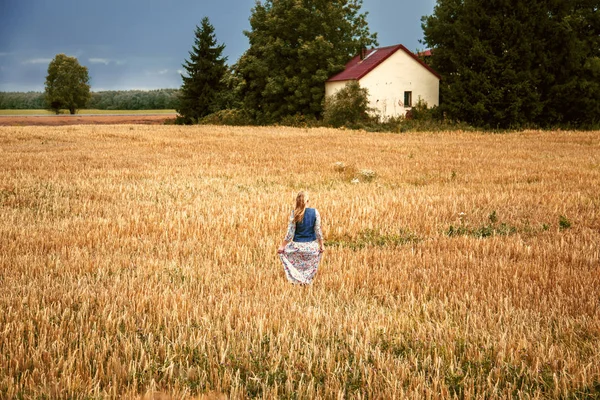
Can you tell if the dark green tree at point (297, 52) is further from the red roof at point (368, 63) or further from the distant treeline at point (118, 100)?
the distant treeline at point (118, 100)

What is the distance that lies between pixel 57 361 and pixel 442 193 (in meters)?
10.2

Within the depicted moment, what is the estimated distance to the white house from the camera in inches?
1854

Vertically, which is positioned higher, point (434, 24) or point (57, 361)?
point (434, 24)

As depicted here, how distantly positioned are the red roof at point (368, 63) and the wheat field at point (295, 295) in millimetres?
35360

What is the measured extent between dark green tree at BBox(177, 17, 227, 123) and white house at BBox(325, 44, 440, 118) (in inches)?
725

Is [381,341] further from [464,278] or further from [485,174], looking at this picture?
[485,174]

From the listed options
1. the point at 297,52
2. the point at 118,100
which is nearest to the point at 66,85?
the point at 118,100

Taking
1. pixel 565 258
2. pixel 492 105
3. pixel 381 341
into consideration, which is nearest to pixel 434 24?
pixel 492 105

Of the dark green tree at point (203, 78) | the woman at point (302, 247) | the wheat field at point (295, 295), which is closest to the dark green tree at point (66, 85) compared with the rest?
the dark green tree at point (203, 78)

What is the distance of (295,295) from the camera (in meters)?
5.30

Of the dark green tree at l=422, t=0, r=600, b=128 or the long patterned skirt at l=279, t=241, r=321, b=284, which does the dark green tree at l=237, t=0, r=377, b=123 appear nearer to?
the dark green tree at l=422, t=0, r=600, b=128

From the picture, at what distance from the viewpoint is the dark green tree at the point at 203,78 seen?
62531 mm

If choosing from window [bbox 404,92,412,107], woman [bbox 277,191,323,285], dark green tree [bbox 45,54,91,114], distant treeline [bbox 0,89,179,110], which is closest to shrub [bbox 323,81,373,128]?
window [bbox 404,92,412,107]

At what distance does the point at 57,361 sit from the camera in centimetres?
373
